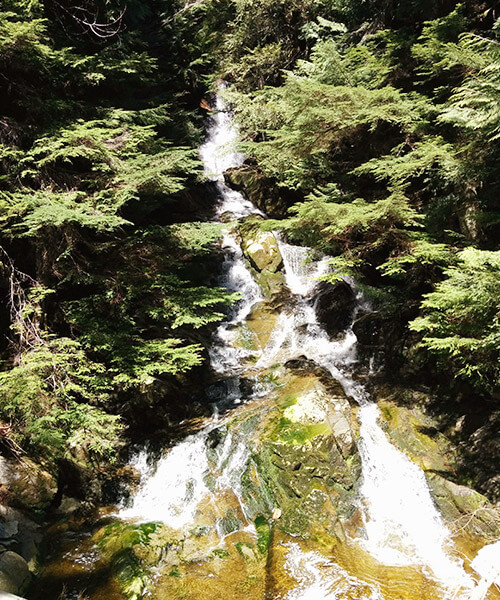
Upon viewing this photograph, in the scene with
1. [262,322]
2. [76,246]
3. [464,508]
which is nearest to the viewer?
[464,508]

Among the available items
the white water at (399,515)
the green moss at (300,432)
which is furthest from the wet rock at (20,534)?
the white water at (399,515)

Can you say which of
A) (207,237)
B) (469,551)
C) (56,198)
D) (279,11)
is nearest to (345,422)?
(469,551)

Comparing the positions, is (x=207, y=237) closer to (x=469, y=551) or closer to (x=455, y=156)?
(x=455, y=156)

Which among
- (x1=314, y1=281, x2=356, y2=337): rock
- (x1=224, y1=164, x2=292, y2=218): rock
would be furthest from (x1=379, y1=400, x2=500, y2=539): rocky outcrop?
(x1=224, y1=164, x2=292, y2=218): rock

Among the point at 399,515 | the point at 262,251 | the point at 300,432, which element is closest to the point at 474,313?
the point at 399,515

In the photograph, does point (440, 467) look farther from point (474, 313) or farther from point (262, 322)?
point (262, 322)

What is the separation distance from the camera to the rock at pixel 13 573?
487cm

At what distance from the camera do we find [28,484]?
20.8ft

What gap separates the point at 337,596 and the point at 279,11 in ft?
73.8

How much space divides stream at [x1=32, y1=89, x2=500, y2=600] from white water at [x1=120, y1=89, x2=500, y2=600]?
23mm

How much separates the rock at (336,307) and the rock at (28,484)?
28.7 ft

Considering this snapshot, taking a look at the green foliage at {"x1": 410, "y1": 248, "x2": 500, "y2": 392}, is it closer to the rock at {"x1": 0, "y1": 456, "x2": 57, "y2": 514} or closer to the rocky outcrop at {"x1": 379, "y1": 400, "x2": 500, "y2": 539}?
the rocky outcrop at {"x1": 379, "y1": 400, "x2": 500, "y2": 539}

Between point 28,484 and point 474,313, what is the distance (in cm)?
836

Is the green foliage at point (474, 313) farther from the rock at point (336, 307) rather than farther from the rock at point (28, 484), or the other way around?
the rock at point (28, 484)
